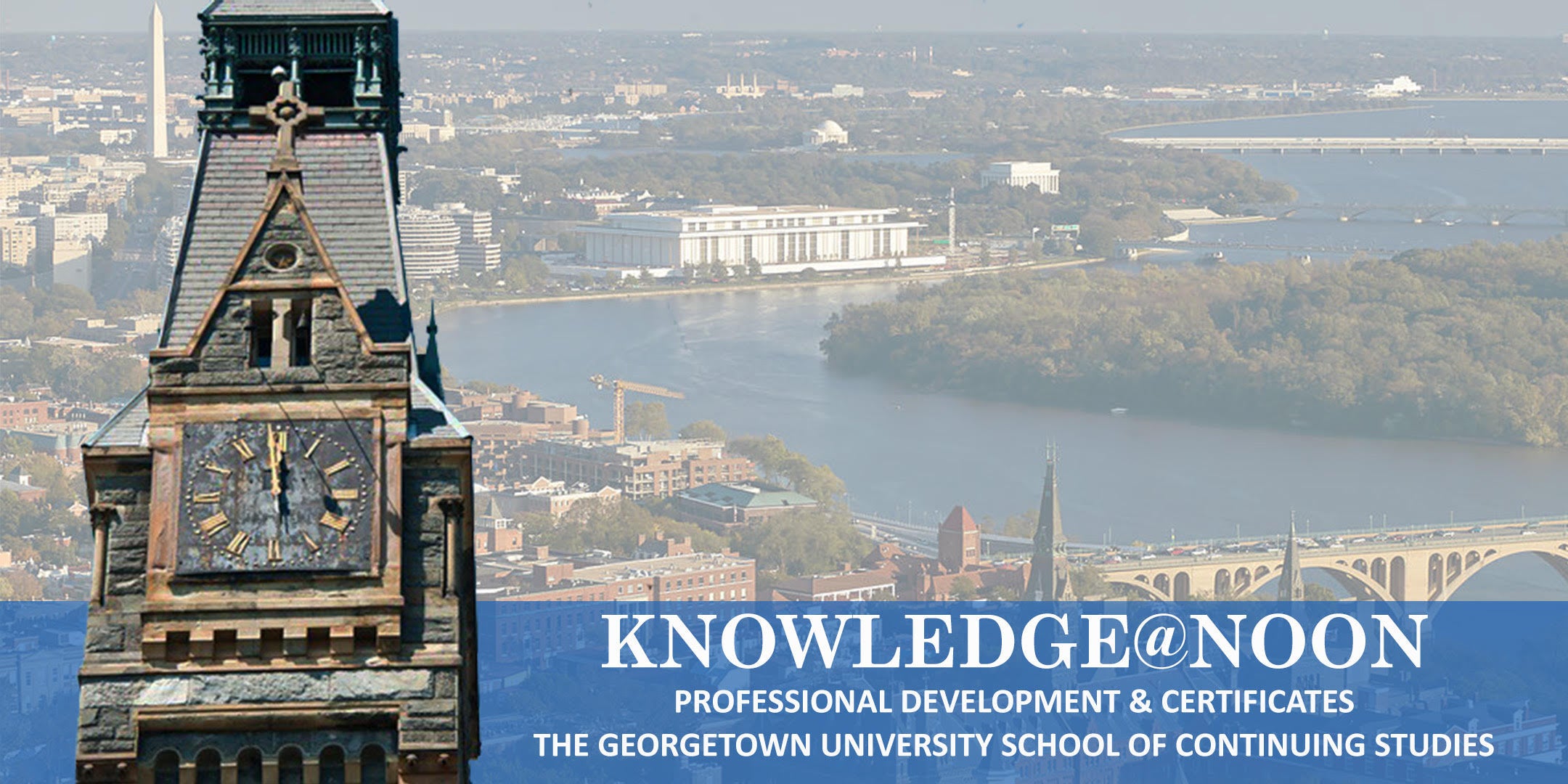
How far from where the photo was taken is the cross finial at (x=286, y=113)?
6.21 m

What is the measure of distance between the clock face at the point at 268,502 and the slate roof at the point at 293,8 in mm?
894

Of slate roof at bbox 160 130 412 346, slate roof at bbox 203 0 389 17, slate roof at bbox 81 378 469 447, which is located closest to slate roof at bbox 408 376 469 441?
slate roof at bbox 81 378 469 447

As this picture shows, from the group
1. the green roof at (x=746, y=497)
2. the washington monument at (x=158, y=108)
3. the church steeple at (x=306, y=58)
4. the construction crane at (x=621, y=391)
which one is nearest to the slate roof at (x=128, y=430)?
the church steeple at (x=306, y=58)

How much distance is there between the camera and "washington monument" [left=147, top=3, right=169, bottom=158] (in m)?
132

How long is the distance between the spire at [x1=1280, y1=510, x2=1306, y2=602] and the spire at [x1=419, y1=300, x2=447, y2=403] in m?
50.5

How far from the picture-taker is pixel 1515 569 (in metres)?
62.9

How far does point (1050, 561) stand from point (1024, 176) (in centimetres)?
7022

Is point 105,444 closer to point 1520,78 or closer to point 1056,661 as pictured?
point 1056,661

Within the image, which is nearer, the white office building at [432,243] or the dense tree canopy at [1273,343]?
the dense tree canopy at [1273,343]

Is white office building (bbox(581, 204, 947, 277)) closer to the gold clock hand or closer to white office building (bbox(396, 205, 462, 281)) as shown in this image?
white office building (bbox(396, 205, 462, 281))

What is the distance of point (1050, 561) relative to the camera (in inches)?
2223

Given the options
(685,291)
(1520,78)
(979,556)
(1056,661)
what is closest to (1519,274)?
(685,291)

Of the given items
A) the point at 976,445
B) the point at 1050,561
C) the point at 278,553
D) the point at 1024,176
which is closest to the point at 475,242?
the point at 1024,176

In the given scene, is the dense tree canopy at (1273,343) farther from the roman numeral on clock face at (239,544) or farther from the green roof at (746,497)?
the roman numeral on clock face at (239,544)
